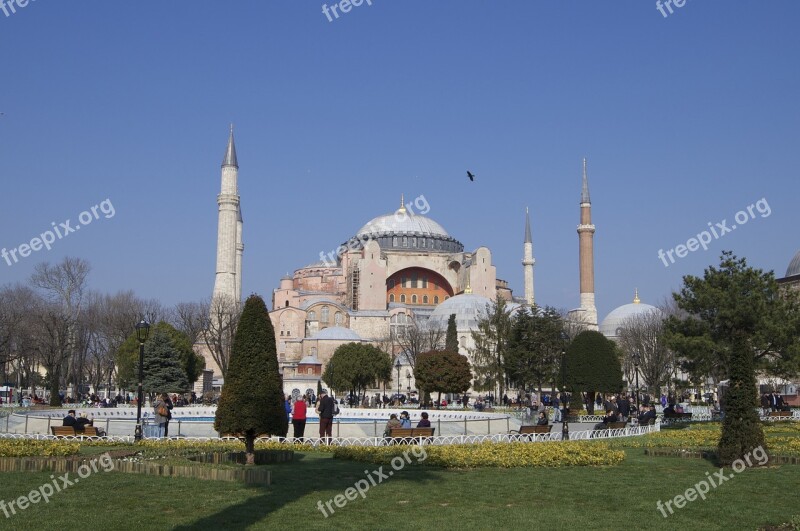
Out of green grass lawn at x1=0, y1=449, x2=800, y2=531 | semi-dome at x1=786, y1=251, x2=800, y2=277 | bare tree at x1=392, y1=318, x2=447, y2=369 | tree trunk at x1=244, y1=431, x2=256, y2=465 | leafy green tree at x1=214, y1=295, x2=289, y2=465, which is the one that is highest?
semi-dome at x1=786, y1=251, x2=800, y2=277

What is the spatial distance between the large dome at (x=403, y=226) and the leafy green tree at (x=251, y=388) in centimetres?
6255

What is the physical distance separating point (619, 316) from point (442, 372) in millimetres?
39098

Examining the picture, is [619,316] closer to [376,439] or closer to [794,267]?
[794,267]

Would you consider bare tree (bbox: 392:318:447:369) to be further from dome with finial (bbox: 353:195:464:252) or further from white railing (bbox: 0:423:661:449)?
white railing (bbox: 0:423:661:449)

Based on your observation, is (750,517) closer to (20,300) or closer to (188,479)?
(188,479)

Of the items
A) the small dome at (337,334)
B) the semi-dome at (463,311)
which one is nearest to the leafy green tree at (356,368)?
the small dome at (337,334)

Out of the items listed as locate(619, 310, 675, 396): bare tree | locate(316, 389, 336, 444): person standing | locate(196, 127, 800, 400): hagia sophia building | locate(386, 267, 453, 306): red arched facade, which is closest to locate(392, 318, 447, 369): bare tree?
locate(196, 127, 800, 400): hagia sophia building

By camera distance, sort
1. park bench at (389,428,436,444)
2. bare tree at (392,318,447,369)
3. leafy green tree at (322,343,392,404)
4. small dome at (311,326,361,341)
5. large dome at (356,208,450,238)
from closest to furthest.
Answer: park bench at (389,428,436,444) → leafy green tree at (322,343,392,404) → bare tree at (392,318,447,369) → small dome at (311,326,361,341) → large dome at (356,208,450,238)

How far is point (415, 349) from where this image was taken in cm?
4856

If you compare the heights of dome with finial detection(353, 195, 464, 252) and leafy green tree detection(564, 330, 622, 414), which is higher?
dome with finial detection(353, 195, 464, 252)

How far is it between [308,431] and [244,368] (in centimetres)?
711

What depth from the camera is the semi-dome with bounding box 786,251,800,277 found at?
54.0 meters

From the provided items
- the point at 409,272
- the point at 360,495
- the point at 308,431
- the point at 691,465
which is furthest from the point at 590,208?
the point at 360,495

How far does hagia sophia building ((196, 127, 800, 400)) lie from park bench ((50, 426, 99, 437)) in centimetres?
3102
